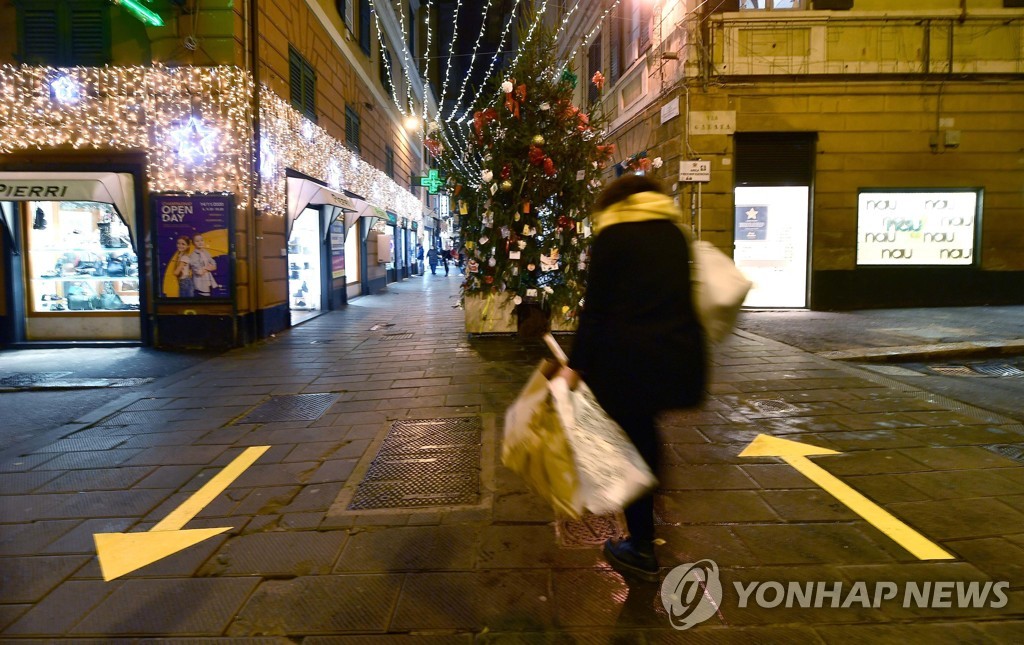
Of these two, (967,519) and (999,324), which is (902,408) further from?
(999,324)

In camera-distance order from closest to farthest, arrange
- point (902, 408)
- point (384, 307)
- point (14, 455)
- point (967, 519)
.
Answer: point (967, 519), point (14, 455), point (902, 408), point (384, 307)

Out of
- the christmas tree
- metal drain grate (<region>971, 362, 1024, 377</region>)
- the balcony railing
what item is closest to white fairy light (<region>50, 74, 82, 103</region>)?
the christmas tree

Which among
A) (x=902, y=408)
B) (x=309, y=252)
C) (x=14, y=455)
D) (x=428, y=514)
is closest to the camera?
(x=428, y=514)

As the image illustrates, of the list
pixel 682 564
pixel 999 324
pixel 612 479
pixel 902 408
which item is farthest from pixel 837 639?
pixel 999 324

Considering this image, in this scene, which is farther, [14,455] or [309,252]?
[309,252]

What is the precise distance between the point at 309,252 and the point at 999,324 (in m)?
12.7

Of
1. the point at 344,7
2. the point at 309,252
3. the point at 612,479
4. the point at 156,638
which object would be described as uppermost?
Answer: the point at 344,7

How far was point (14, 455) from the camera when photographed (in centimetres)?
484

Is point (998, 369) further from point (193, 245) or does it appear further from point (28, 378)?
point (28, 378)

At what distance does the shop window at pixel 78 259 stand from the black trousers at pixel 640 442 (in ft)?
30.5

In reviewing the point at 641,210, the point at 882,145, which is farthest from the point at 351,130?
the point at 641,210

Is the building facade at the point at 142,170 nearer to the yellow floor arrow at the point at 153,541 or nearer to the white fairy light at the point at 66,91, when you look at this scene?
the white fairy light at the point at 66,91

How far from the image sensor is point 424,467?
4.36m

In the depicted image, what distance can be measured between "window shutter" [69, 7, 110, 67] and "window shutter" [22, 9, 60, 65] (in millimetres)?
248
